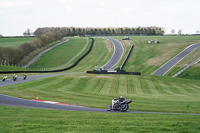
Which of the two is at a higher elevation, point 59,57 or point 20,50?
point 20,50

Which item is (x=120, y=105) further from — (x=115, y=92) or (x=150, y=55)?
(x=150, y=55)

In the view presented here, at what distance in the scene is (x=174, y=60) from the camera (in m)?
89.8

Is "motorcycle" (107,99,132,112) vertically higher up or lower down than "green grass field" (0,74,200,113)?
higher up

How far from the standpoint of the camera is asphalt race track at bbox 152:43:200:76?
79363 millimetres

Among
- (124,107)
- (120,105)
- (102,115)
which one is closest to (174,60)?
(120,105)

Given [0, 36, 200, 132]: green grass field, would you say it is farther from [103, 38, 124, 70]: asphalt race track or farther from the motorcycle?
[103, 38, 124, 70]: asphalt race track

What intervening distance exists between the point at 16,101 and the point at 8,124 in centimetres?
1252

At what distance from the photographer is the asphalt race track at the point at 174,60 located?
79.4 meters

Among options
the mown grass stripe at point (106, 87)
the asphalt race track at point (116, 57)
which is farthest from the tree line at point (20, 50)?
the mown grass stripe at point (106, 87)

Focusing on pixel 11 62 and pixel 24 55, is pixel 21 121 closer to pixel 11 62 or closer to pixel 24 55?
pixel 11 62

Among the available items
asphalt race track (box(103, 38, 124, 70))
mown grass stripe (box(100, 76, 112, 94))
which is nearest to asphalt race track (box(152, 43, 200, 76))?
asphalt race track (box(103, 38, 124, 70))

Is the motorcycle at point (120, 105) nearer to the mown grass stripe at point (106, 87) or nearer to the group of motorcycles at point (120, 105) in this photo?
the group of motorcycles at point (120, 105)

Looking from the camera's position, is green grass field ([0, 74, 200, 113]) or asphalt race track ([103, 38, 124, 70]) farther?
asphalt race track ([103, 38, 124, 70])

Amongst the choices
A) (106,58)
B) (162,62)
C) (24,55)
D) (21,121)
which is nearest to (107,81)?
(21,121)
